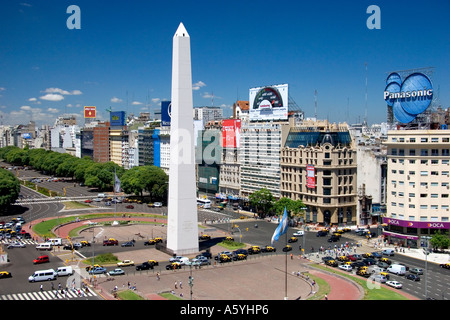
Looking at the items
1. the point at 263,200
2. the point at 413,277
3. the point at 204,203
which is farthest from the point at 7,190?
the point at 413,277

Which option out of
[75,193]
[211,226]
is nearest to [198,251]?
[211,226]

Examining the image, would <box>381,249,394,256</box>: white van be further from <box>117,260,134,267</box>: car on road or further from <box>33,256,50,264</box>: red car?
<box>33,256,50,264</box>: red car

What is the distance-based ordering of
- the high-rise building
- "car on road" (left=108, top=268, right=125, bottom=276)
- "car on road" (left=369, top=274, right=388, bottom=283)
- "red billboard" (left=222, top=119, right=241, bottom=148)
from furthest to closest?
1. "red billboard" (left=222, top=119, right=241, bottom=148)
2. the high-rise building
3. "car on road" (left=108, top=268, right=125, bottom=276)
4. "car on road" (left=369, top=274, right=388, bottom=283)

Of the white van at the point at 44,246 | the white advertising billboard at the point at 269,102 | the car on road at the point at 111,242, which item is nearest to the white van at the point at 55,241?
the white van at the point at 44,246

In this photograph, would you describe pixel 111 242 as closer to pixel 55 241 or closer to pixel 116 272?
pixel 55 241

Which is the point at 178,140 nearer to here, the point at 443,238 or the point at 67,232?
the point at 67,232

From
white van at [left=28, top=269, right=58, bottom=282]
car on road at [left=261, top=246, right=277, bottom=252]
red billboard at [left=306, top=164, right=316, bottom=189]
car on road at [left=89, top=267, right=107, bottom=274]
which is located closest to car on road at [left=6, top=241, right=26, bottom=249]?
white van at [left=28, top=269, right=58, bottom=282]
